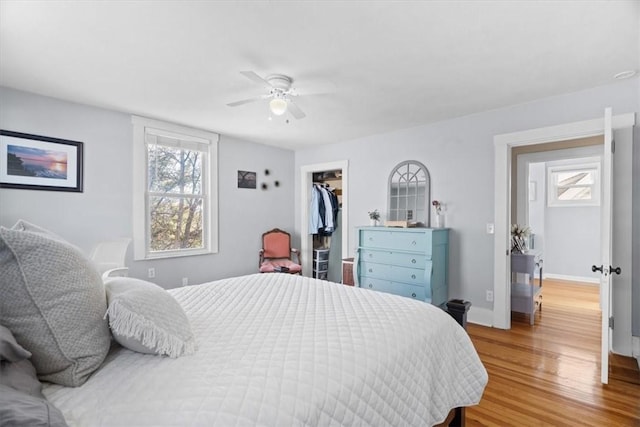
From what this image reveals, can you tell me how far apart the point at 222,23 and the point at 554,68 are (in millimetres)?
2502

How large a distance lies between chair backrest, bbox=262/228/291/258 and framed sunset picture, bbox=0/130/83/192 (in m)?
2.49

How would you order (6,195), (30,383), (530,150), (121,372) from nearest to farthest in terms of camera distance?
(30,383)
(121,372)
(6,195)
(530,150)

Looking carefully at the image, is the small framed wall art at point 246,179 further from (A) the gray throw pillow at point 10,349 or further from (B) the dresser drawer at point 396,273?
(A) the gray throw pillow at point 10,349

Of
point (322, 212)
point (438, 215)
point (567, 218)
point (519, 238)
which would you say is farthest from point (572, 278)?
point (322, 212)

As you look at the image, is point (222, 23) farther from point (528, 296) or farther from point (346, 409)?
point (528, 296)

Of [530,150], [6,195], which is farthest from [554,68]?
[6,195]

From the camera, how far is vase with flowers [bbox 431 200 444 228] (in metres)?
3.79

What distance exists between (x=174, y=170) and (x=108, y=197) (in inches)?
33.9

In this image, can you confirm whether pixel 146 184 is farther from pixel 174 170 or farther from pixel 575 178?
pixel 575 178

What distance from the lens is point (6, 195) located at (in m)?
2.86

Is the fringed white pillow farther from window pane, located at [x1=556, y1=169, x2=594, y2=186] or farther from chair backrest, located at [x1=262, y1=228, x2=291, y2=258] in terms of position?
window pane, located at [x1=556, y1=169, x2=594, y2=186]

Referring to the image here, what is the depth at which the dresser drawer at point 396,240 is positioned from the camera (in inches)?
135

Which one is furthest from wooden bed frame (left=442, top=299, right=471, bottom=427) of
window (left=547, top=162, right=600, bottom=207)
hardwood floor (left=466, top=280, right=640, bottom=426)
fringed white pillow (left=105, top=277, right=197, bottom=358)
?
window (left=547, top=162, right=600, bottom=207)

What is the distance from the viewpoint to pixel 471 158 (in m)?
3.61
